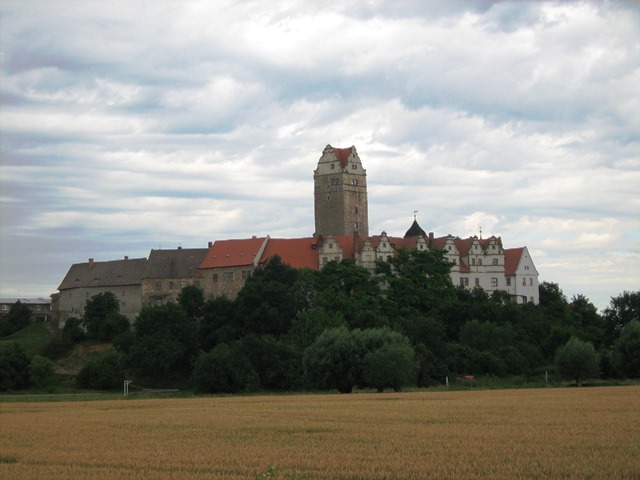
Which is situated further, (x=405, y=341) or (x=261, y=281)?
(x=261, y=281)

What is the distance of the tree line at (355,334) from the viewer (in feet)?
226

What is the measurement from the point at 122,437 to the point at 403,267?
68.1 m

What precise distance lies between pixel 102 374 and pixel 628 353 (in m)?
44.0

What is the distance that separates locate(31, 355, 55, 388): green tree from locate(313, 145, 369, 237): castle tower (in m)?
37.7

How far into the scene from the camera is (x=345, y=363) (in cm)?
6706

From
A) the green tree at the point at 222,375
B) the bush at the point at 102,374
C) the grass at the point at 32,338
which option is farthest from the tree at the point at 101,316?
the green tree at the point at 222,375

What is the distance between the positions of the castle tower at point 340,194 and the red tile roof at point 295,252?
19.2 ft

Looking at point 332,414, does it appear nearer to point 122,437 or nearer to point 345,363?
point 122,437

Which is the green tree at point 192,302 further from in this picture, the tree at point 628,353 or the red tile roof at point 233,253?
the tree at point 628,353

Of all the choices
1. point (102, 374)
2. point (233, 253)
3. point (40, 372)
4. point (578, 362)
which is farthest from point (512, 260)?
point (40, 372)

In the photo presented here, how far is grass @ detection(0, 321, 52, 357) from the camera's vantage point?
A: 10069 centimetres

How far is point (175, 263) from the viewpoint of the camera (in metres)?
115

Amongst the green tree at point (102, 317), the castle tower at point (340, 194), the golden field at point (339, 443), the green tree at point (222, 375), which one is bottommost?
the golden field at point (339, 443)

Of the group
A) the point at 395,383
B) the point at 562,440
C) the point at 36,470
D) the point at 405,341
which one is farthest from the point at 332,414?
the point at 405,341
